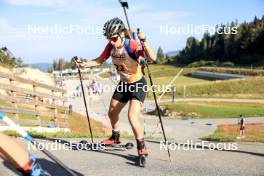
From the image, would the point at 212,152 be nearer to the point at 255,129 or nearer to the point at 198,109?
the point at 255,129

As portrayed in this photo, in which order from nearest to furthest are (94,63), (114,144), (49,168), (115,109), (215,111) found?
(49,168) < (115,109) < (94,63) < (114,144) < (215,111)

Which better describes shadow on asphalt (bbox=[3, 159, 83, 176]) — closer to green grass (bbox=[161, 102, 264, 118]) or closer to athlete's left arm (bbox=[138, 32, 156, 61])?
athlete's left arm (bbox=[138, 32, 156, 61])

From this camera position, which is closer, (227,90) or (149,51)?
(149,51)

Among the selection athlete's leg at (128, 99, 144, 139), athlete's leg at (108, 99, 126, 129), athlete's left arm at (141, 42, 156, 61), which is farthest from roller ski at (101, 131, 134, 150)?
athlete's left arm at (141, 42, 156, 61)

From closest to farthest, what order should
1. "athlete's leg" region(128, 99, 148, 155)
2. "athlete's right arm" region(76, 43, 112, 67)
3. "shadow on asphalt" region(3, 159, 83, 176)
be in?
1. "shadow on asphalt" region(3, 159, 83, 176)
2. "athlete's leg" region(128, 99, 148, 155)
3. "athlete's right arm" region(76, 43, 112, 67)

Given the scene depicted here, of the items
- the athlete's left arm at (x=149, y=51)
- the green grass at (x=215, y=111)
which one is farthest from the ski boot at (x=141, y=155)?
the green grass at (x=215, y=111)

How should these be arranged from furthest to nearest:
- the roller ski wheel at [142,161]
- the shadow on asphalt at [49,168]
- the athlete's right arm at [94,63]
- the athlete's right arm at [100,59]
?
the athlete's right arm at [94,63] < the athlete's right arm at [100,59] < the roller ski wheel at [142,161] < the shadow on asphalt at [49,168]

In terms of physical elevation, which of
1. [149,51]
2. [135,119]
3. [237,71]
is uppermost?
[149,51]

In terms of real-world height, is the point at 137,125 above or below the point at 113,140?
above

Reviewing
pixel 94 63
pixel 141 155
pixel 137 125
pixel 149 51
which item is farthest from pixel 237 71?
pixel 149 51

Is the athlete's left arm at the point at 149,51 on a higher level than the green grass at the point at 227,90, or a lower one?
higher

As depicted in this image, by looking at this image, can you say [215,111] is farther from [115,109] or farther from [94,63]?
[94,63]

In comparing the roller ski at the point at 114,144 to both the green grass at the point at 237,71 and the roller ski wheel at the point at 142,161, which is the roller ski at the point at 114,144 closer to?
the roller ski wheel at the point at 142,161

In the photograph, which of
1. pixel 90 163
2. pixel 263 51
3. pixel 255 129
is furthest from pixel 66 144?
pixel 263 51
